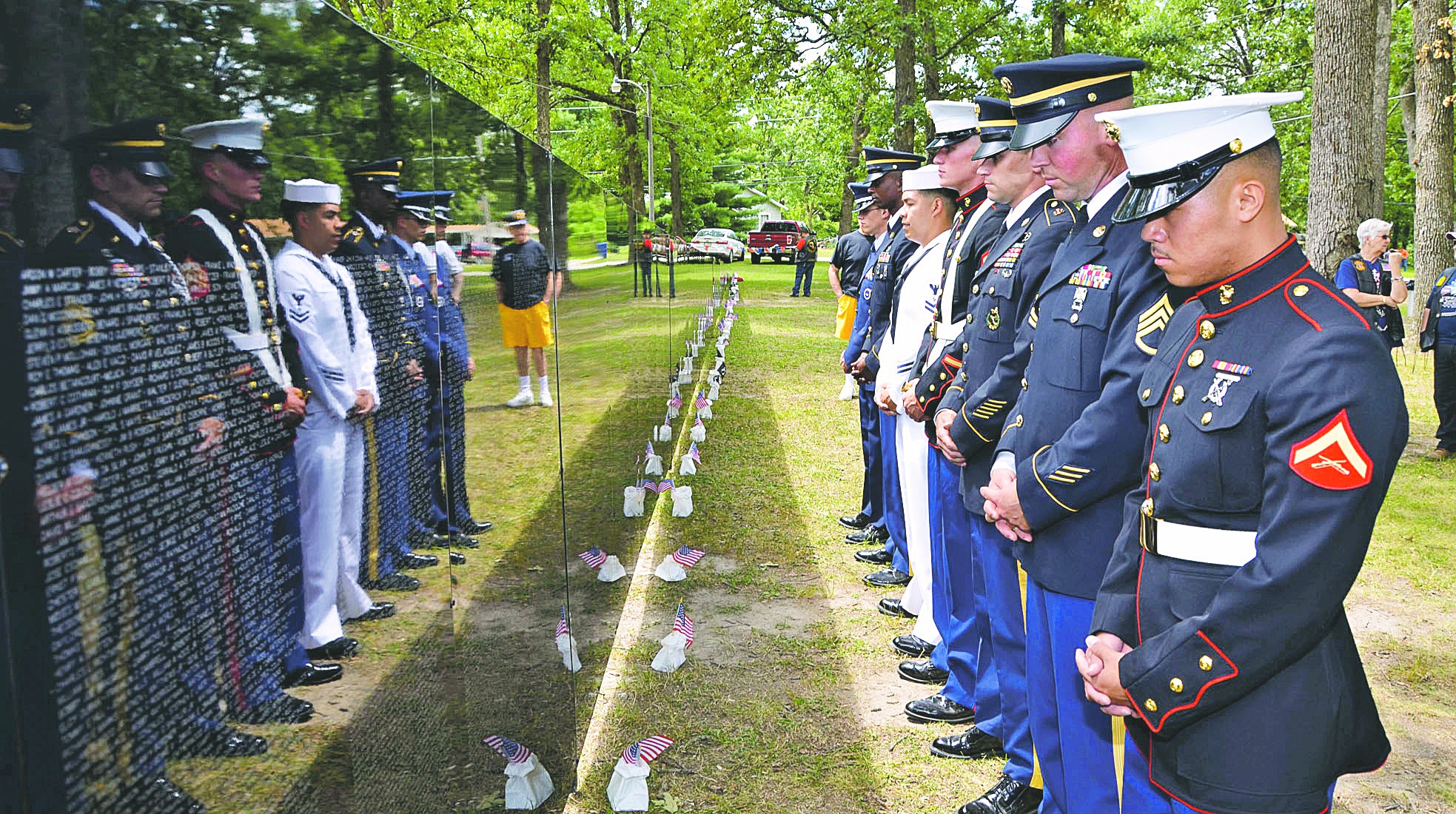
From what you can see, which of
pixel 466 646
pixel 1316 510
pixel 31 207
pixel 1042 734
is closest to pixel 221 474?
pixel 31 207

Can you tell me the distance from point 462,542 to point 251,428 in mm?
933

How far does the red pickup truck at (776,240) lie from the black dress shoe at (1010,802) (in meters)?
42.1

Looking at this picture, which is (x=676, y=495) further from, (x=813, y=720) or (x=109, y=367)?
(x=109, y=367)

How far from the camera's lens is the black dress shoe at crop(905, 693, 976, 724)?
12.7 feet

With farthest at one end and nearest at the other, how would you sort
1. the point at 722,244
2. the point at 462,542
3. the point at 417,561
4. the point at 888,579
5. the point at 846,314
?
the point at 722,244, the point at 846,314, the point at 888,579, the point at 462,542, the point at 417,561

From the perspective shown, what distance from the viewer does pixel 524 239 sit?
2.79 m

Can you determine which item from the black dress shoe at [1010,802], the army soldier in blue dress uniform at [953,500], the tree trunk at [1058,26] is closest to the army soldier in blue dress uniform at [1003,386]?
the black dress shoe at [1010,802]

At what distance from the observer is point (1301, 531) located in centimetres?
169

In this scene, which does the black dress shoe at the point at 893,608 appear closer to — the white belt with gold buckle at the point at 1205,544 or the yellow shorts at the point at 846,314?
the white belt with gold buckle at the point at 1205,544

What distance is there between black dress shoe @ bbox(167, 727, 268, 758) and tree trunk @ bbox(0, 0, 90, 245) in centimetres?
53

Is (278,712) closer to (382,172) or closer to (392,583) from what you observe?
(392,583)

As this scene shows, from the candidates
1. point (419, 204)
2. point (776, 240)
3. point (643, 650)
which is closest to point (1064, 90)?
point (419, 204)

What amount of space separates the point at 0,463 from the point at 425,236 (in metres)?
1.16

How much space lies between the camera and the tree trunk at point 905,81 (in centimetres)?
1703
